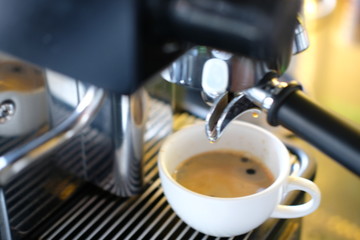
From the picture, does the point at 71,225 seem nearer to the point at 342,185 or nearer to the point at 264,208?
the point at 264,208

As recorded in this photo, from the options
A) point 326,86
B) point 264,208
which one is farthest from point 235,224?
point 326,86

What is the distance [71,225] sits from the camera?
1.49 feet

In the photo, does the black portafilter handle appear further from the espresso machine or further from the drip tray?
the drip tray

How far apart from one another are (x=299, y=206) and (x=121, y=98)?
6.6 inches

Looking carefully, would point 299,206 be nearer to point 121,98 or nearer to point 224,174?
point 224,174

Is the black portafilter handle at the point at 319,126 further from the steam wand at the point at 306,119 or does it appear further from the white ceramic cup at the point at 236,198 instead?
the white ceramic cup at the point at 236,198

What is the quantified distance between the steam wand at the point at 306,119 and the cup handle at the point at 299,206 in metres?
0.12

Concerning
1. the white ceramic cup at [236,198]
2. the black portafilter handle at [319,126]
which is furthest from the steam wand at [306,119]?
the white ceramic cup at [236,198]

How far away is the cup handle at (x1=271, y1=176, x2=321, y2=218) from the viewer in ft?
1.42

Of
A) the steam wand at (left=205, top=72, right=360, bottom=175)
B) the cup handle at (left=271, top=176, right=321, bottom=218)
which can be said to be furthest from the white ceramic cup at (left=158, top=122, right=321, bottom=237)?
the steam wand at (left=205, top=72, right=360, bottom=175)

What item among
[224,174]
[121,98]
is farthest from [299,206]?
[121,98]

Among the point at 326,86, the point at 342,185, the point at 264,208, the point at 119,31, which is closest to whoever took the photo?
the point at 119,31

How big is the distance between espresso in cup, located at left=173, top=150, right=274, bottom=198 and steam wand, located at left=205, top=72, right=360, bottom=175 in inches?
4.9

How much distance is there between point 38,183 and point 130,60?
218mm
